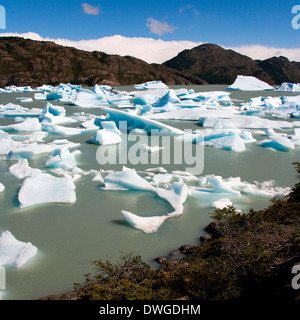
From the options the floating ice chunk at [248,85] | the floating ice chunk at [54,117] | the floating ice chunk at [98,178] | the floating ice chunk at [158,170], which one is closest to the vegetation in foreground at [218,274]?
the floating ice chunk at [98,178]

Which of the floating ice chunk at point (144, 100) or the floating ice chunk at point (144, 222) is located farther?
the floating ice chunk at point (144, 100)

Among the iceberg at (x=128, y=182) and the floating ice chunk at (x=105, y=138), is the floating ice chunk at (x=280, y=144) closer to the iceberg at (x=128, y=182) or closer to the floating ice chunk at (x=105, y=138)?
the floating ice chunk at (x=105, y=138)

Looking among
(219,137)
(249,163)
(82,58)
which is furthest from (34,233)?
(82,58)

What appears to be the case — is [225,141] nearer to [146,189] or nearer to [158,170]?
[158,170]

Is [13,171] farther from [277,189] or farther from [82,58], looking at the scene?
[82,58]

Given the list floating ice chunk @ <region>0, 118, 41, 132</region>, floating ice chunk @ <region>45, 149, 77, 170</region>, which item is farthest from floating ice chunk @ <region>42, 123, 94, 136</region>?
floating ice chunk @ <region>45, 149, 77, 170</region>

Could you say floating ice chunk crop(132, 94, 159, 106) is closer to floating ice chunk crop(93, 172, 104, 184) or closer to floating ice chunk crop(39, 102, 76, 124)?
floating ice chunk crop(39, 102, 76, 124)
